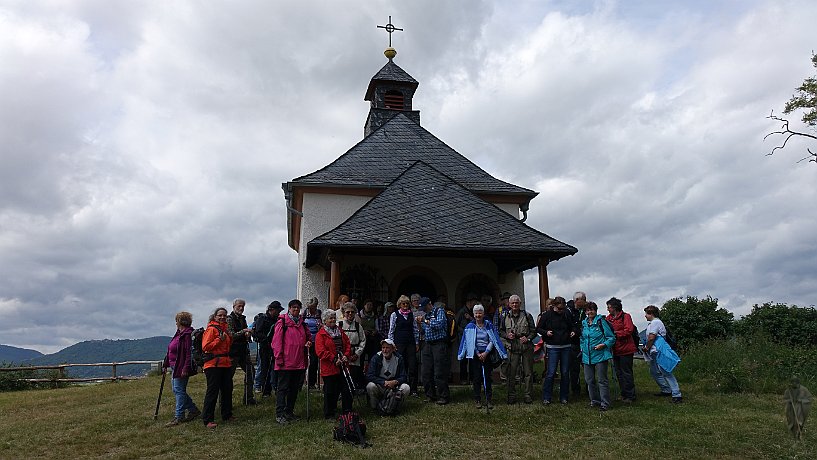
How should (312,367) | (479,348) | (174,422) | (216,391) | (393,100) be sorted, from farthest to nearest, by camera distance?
(393,100) < (312,367) < (479,348) < (174,422) < (216,391)

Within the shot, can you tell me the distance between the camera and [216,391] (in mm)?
8383

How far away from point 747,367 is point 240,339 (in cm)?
858

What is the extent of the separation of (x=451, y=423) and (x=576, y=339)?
2.67 meters

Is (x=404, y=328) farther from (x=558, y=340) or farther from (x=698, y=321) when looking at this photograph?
(x=698, y=321)

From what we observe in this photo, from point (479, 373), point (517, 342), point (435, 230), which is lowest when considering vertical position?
point (479, 373)

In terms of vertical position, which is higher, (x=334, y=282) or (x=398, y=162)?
(x=398, y=162)

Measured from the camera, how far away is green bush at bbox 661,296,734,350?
56.4 ft

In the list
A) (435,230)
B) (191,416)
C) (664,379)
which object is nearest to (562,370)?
(664,379)

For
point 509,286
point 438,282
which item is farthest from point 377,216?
point 509,286

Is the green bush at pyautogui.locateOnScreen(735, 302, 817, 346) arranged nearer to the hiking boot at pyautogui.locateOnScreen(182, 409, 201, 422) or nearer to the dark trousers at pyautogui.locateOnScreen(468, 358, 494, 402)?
the dark trousers at pyautogui.locateOnScreen(468, 358, 494, 402)

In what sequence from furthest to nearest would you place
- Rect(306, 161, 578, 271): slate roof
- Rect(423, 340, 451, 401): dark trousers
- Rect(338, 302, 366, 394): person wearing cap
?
1. Rect(306, 161, 578, 271): slate roof
2. Rect(423, 340, 451, 401): dark trousers
3. Rect(338, 302, 366, 394): person wearing cap

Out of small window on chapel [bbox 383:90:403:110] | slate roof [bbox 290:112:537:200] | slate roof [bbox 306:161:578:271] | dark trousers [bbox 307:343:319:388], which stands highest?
small window on chapel [bbox 383:90:403:110]

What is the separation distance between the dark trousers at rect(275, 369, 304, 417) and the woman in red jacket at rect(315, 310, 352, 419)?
399 millimetres

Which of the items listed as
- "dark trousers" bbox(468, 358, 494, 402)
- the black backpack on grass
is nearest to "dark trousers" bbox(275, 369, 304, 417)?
the black backpack on grass
